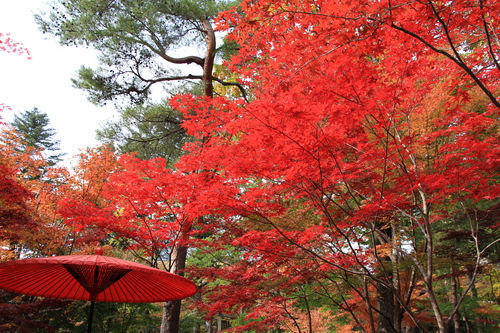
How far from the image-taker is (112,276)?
2.89m

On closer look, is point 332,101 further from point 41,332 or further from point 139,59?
point 41,332

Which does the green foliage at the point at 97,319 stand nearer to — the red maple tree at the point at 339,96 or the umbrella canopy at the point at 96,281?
the red maple tree at the point at 339,96

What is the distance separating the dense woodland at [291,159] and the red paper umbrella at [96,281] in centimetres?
137

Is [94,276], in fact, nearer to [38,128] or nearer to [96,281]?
[96,281]

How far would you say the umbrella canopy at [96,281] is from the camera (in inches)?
103

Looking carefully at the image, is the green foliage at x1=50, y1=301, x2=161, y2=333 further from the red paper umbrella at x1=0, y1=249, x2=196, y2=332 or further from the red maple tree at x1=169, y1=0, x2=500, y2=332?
the red paper umbrella at x1=0, y1=249, x2=196, y2=332

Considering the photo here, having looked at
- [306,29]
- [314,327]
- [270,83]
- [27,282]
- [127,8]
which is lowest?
[314,327]

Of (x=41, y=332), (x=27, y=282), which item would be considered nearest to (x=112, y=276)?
(x=27, y=282)

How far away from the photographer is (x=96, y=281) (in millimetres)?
2840

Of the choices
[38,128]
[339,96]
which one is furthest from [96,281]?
[38,128]

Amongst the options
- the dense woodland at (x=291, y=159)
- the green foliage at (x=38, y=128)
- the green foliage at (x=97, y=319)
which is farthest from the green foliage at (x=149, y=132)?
the green foliage at (x=38, y=128)

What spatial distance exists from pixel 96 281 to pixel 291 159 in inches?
96.0

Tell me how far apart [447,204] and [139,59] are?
839 centimetres

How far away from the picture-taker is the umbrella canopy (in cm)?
261
